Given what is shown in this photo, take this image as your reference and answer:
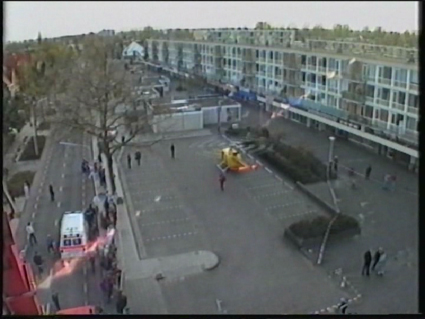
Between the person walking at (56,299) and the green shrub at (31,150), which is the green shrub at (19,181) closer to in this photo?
the green shrub at (31,150)

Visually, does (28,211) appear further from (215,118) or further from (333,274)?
(333,274)

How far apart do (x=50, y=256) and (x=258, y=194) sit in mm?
1551

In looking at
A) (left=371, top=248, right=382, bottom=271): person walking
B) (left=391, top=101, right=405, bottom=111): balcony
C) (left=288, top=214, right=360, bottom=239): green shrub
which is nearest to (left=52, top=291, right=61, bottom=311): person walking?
(left=288, top=214, right=360, bottom=239): green shrub

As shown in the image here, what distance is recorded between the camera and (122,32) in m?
2.38

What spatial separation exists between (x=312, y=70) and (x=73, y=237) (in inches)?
78.7

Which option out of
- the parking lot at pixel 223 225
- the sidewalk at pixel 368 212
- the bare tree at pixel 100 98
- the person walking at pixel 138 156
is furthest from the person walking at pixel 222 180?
the bare tree at pixel 100 98

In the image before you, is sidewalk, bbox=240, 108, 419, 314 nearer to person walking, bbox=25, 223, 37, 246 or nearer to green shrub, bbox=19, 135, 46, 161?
green shrub, bbox=19, 135, 46, 161

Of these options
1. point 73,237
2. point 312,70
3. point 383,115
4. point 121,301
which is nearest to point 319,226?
point 383,115

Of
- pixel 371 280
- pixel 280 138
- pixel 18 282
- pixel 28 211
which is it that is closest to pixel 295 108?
pixel 280 138

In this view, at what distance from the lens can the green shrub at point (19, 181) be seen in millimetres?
2412

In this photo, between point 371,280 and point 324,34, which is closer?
point 324,34

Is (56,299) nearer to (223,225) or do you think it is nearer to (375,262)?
(223,225)

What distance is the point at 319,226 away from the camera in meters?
3.40

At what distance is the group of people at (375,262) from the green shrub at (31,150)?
2180 millimetres
